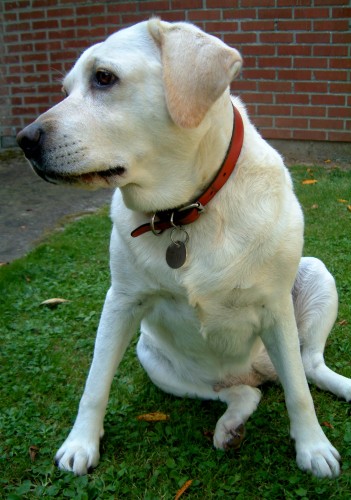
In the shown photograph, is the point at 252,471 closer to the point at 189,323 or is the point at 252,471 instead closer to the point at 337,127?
the point at 189,323

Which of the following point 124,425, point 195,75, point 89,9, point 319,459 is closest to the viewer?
point 195,75

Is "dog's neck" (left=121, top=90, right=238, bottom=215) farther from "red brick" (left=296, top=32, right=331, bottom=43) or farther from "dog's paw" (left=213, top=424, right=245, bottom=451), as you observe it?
"red brick" (left=296, top=32, right=331, bottom=43)

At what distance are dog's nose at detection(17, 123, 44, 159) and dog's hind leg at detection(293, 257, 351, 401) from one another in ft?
5.10

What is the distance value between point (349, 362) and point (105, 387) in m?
1.34

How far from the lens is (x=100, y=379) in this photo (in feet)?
8.05

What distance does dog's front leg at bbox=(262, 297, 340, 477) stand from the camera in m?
2.34

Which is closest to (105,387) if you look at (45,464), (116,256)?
(45,464)

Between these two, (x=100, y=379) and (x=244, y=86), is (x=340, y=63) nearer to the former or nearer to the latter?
(x=244, y=86)

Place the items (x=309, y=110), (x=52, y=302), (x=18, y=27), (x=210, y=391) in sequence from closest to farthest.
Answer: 1. (x=210, y=391)
2. (x=52, y=302)
3. (x=309, y=110)
4. (x=18, y=27)

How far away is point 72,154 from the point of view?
199cm

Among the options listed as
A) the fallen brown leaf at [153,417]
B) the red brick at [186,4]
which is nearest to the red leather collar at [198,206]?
the fallen brown leaf at [153,417]

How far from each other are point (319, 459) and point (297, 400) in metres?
0.23

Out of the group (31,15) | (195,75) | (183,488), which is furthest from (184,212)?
(31,15)

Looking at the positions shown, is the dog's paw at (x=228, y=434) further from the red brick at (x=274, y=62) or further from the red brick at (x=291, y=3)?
the red brick at (x=291, y=3)
